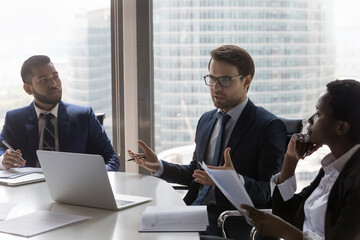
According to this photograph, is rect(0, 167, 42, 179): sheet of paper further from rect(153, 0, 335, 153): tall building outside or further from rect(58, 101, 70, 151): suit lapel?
rect(153, 0, 335, 153): tall building outside

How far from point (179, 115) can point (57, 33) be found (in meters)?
1.19

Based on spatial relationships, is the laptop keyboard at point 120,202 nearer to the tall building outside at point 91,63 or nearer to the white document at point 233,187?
the white document at point 233,187

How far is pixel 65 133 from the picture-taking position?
3332mm

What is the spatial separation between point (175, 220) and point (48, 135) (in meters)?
1.61

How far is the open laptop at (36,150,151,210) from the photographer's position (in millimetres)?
2105

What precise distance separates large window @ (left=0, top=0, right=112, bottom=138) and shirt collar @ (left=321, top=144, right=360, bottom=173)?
267cm

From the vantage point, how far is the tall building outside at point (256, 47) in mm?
4094

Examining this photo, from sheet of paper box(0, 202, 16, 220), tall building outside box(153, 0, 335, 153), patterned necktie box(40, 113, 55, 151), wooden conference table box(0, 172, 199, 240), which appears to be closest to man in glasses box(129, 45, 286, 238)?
wooden conference table box(0, 172, 199, 240)

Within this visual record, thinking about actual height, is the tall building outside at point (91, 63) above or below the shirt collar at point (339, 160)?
above

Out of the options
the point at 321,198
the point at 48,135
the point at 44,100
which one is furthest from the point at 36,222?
the point at 44,100

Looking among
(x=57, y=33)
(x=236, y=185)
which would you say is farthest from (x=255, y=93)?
(x=236, y=185)

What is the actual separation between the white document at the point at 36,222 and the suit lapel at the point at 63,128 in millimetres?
1201

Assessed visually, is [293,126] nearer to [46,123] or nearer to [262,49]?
[262,49]

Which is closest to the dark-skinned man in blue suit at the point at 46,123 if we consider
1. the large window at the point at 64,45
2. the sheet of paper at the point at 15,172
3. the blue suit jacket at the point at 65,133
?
the blue suit jacket at the point at 65,133
